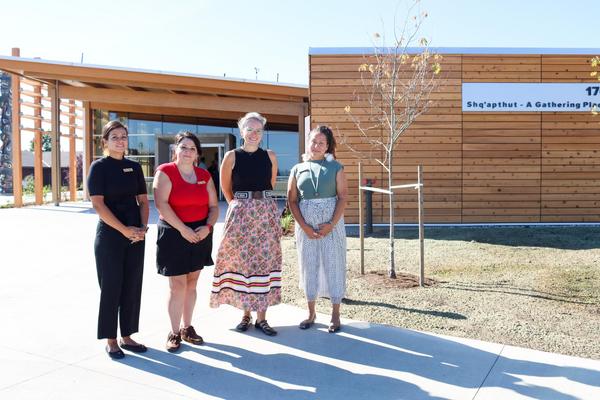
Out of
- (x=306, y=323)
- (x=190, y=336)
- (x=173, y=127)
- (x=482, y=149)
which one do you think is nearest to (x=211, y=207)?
(x=190, y=336)

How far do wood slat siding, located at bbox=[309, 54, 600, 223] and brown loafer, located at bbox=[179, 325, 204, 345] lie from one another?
23.8 ft

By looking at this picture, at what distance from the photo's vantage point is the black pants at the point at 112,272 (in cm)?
383

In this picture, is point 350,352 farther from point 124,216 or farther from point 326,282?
point 124,216

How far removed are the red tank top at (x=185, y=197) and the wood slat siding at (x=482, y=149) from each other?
729 centimetres

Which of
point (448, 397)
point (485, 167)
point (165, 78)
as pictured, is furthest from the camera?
point (165, 78)

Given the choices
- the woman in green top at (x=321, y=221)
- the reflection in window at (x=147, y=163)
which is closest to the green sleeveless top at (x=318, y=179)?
the woman in green top at (x=321, y=221)

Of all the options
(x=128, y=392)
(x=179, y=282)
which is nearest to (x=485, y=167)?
(x=179, y=282)

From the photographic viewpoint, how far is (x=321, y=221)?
461cm

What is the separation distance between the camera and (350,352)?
13.3 feet

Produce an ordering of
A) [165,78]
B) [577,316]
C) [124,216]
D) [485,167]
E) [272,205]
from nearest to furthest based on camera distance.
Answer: [124,216], [272,205], [577,316], [485,167], [165,78]

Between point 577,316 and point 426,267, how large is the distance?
2586mm

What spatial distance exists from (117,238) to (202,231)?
0.61m

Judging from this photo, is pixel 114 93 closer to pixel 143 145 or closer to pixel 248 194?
pixel 143 145

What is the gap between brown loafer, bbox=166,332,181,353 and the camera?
13.2ft
